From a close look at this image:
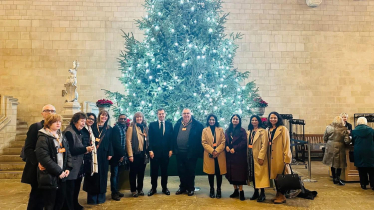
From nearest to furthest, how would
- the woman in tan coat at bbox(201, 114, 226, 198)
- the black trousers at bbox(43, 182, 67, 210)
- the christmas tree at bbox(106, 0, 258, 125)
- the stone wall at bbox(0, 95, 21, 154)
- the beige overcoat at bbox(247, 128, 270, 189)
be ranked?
the black trousers at bbox(43, 182, 67, 210) → the beige overcoat at bbox(247, 128, 270, 189) → the woman in tan coat at bbox(201, 114, 226, 198) → the christmas tree at bbox(106, 0, 258, 125) → the stone wall at bbox(0, 95, 21, 154)

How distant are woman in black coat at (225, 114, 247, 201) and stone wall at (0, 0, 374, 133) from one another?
19.2 feet

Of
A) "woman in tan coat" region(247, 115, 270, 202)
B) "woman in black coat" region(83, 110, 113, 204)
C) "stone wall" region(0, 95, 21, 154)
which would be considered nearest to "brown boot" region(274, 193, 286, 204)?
"woman in tan coat" region(247, 115, 270, 202)

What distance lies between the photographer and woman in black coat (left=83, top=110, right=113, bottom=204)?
4.29 metres

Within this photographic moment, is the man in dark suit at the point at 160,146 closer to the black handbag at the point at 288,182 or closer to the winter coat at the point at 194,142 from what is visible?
the winter coat at the point at 194,142

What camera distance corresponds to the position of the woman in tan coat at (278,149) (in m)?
4.32

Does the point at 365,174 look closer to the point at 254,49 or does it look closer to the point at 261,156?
the point at 261,156

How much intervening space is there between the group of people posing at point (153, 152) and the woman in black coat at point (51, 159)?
0.01 metres

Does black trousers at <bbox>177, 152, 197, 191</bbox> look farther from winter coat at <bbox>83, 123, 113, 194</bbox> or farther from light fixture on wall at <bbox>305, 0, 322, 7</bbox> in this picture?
light fixture on wall at <bbox>305, 0, 322, 7</bbox>

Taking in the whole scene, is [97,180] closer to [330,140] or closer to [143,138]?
[143,138]

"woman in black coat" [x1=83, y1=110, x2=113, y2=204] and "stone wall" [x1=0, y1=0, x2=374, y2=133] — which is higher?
"stone wall" [x1=0, y1=0, x2=374, y2=133]

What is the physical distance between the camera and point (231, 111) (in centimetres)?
608

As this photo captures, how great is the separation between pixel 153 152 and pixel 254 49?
667cm

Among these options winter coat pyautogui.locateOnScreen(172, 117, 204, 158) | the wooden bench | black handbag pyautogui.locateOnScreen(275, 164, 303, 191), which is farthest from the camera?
the wooden bench

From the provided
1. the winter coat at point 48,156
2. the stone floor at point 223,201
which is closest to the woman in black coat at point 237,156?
the stone floor at point 223,201
